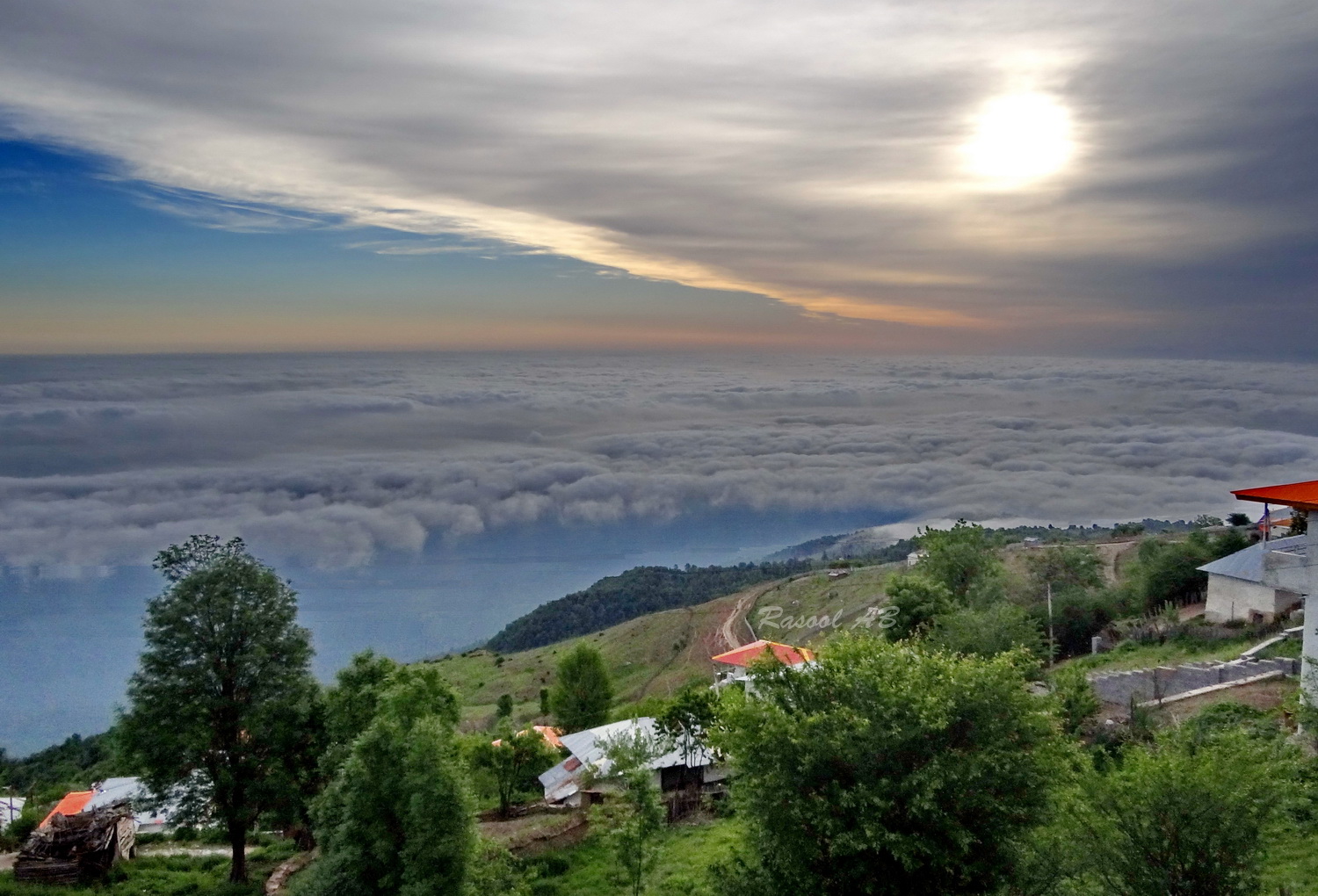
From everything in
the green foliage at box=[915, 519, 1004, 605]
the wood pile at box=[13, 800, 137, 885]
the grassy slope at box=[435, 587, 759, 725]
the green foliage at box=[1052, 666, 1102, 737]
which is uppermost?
the green foliage at box=[915, 519, 1004, 605]

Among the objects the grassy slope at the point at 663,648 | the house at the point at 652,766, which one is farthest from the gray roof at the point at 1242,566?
the grassy slope at the point at 663,648

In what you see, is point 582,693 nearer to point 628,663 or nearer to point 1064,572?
point 1064,572

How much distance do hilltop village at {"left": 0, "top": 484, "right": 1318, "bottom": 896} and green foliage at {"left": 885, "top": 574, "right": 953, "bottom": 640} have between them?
4.6 inches

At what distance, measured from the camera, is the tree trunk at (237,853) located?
25.3m

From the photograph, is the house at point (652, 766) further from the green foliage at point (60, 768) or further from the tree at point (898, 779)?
the green foliage at point (60, 768)

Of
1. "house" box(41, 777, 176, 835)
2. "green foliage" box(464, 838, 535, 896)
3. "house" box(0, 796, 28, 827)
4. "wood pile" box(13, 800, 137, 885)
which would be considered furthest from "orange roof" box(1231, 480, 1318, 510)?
"house" box(0, 796, 28, 827)

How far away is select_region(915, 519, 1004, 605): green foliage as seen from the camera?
1964 inches

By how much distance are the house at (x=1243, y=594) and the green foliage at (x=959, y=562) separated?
33.8 feet

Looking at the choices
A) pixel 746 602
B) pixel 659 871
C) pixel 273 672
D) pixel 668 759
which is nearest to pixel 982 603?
pixel 668 759

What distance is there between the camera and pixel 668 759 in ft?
113

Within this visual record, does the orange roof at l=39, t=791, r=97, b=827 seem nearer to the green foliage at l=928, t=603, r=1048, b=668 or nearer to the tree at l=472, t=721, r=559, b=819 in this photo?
the tree at l=472, t=721, r=559, b=819

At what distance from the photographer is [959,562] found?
50.8 m

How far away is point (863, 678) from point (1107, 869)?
5262 millimetres

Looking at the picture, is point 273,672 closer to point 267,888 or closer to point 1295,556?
point 267,888
